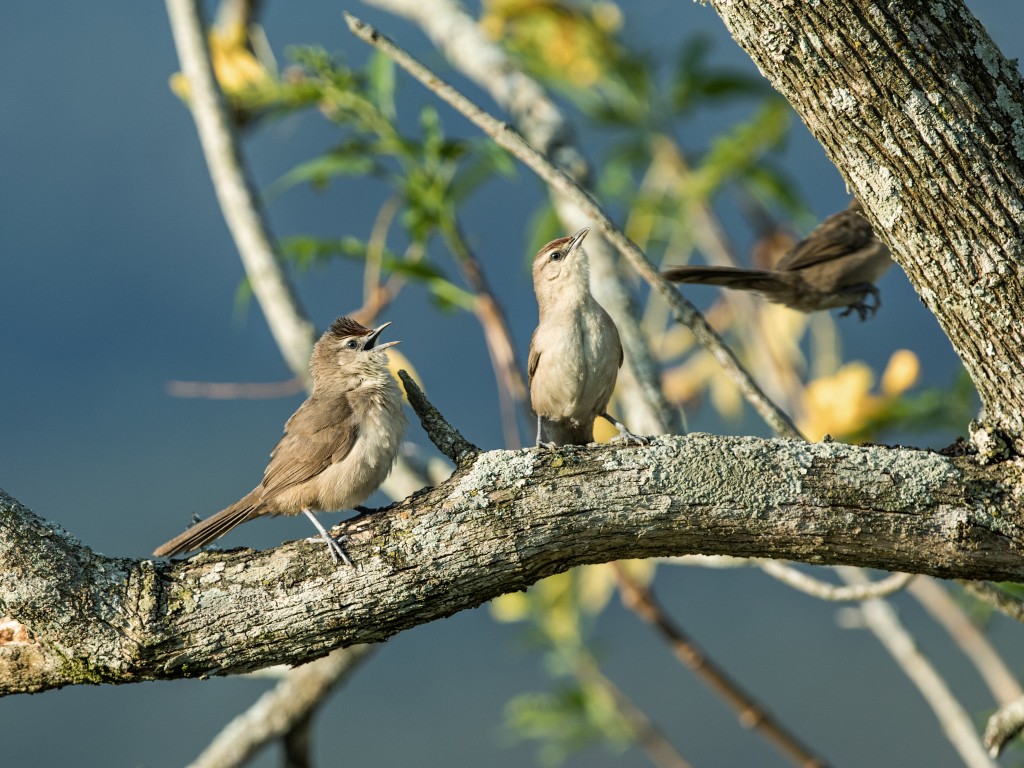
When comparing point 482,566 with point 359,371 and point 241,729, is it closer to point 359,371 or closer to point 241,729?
point 359,371

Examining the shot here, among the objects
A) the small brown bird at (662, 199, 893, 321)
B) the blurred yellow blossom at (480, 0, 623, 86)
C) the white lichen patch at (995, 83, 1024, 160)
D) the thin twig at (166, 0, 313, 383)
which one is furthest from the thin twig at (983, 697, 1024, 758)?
the blurred yellow blossom at (480, 0, 623, 86)

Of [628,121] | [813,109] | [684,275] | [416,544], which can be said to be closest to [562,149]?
[628,121]

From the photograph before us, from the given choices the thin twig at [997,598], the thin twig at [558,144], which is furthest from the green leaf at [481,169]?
the thin twig at [997,598]

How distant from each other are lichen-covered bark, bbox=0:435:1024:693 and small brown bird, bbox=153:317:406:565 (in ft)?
2.04

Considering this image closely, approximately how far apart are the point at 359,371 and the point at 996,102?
2588 mm

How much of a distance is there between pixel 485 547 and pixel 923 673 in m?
3.63

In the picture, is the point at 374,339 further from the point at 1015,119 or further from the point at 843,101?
the point at 1015,119

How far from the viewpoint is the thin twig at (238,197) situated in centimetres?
547

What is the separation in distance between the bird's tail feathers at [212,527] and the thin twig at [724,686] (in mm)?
1966

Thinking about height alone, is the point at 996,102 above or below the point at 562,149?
below

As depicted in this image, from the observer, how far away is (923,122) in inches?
109

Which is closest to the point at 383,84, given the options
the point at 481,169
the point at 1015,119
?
the point at 481,169

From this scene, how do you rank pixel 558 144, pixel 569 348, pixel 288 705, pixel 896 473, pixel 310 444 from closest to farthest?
pixel 896 473 → pixel 310 444 → pixel 569 348 → pixel 288 705 → pixel 558 144

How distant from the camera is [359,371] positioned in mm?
4340
